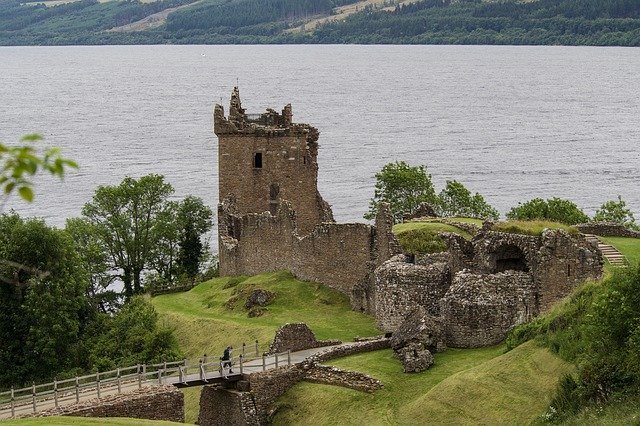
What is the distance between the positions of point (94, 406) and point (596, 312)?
1613 centimetres

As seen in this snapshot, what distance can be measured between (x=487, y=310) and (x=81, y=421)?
14.0 m

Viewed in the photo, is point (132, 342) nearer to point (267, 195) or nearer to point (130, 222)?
point (267, 195)

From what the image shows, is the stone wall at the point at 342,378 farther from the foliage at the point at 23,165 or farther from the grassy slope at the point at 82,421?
the foliage at the point at 23,165

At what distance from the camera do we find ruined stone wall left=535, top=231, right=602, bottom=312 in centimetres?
4509

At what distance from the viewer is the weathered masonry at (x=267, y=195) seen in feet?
210

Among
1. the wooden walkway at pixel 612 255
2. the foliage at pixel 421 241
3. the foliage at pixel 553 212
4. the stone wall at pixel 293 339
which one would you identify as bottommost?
the foliage at pixel 553 212

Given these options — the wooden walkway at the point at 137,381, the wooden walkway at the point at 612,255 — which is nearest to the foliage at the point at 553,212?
the wooden walkway at the point at 612,255

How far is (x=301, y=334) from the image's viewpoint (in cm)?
4941

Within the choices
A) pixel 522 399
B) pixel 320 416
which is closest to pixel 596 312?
pixel 522 399

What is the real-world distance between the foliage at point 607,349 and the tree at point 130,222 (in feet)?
→ 159

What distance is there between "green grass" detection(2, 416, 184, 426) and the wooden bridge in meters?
2.25

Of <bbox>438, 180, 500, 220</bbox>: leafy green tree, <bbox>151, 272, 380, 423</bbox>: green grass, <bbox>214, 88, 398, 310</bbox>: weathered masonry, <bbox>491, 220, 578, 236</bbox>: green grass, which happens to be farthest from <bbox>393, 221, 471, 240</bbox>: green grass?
<bbox>438, 180, 500, 220</bbox>: leafy green tree

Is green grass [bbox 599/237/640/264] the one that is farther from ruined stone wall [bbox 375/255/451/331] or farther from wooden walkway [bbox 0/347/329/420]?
wooden walkway [bbox 0/347/329/420]

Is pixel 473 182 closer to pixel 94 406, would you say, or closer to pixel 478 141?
pixel 478 141
